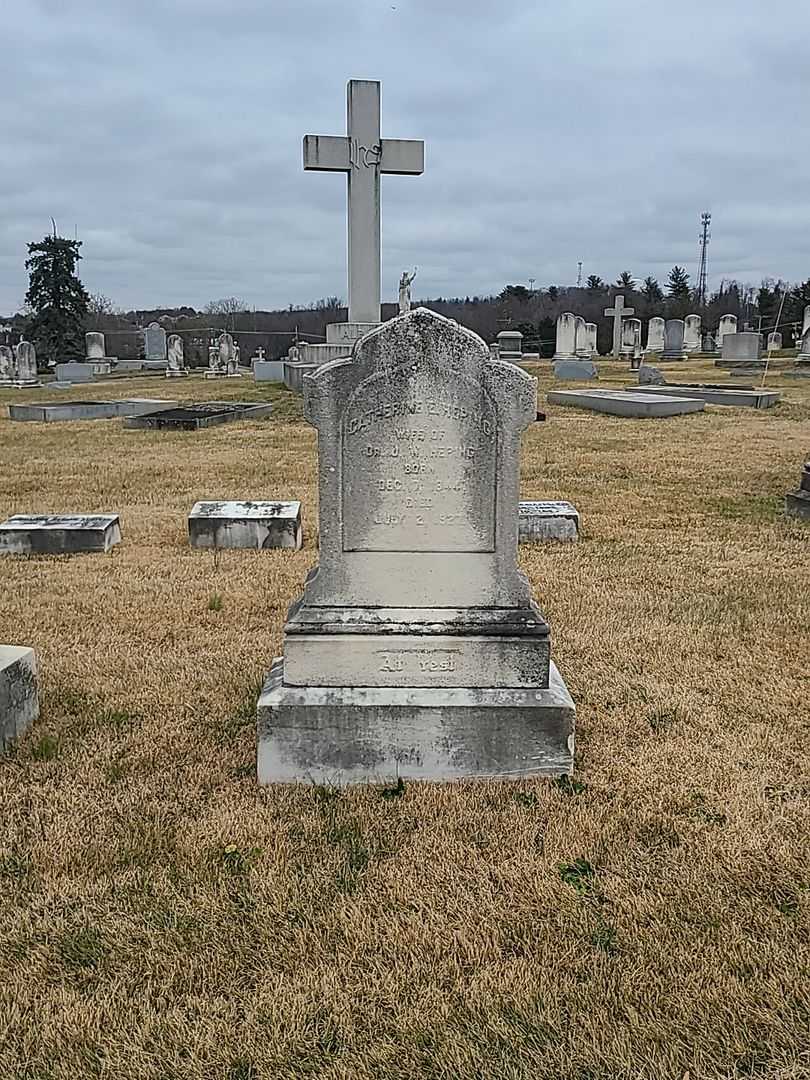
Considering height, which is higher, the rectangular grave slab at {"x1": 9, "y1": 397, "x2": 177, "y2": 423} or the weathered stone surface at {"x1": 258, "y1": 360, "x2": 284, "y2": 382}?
the weathered stone surface at {"x1": 258, "y1": 360, "x2": 284, "y2": 382}

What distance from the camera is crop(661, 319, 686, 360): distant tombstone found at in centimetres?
3312

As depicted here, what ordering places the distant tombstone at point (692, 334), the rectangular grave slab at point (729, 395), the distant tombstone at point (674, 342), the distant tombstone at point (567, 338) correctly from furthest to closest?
the distant tombstone at point (692, 334) → the distant tombstone at point (674, 342) → the distant tombstone at point (567, 338) → the rectangular grave slab at point (729, 395)

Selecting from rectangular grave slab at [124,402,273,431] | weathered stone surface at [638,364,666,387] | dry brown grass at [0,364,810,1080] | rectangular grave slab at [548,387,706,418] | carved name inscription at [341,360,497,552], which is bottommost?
dry brown grass at [0,364,810,1080]

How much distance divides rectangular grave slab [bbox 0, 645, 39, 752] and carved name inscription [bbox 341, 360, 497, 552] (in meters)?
1.57

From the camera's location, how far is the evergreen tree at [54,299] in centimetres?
3956

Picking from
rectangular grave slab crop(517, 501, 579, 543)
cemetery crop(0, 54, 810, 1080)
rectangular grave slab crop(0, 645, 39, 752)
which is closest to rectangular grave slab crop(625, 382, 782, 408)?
rectangular grave slab crop(517, 501, 579, 543)

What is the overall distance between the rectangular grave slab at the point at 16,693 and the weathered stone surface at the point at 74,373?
30.3 metres

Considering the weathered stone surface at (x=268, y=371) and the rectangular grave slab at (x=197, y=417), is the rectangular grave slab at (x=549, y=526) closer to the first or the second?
the rectangular grave slab at (x=197, y=417)

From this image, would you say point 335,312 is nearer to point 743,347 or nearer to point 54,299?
point 54,299

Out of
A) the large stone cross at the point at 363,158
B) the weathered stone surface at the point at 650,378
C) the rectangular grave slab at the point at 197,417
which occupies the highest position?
the large stone cross at the point at 363,158

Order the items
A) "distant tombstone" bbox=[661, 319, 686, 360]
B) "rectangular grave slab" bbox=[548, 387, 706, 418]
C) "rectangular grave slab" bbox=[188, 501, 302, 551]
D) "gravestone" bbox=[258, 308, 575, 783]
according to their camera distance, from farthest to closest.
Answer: "distant tombstone" bbox=[661, 319, 686, 360]
"rectangular grave slab" bbox=[548, 387, 706, 418]
"rectangular grave slab" bbox=[188, 501, 302, 551]
"gravestone" bbox=[258, 308, 575, 783]

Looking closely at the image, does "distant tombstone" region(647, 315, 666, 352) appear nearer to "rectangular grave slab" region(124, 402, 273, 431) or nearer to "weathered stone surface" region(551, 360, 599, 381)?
"weathered stone surface" region(551, 360, 599, 381)

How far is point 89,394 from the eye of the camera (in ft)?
80.9

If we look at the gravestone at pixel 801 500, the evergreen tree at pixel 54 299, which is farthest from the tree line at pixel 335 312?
the gravestone at pixel 801 500
